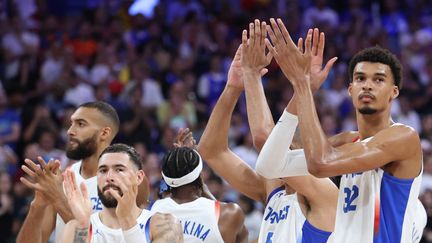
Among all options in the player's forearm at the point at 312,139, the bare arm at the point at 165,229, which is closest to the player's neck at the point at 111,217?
the bare arm at the point at 165,229

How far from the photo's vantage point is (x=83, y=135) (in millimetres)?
7527

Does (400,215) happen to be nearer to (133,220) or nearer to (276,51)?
(276,51)

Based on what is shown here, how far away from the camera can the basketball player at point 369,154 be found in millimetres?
5117

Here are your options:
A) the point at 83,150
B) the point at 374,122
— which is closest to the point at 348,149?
the point at 374,122

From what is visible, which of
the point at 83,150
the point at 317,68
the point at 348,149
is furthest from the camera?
the point at 83,150

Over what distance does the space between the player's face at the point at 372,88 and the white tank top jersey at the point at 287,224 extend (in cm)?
102

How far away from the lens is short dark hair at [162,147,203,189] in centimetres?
669

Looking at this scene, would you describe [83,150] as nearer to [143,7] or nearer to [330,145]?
[330,145]

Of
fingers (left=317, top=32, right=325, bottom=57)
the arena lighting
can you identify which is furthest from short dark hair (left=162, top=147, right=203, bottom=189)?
the arena lighting

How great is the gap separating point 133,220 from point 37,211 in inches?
50.3

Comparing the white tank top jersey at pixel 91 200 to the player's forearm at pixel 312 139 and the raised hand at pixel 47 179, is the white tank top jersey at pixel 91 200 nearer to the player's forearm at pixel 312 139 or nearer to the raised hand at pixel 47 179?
the raised hand at pixel 47 179

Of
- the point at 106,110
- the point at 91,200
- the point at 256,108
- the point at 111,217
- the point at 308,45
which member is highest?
the point at 308,45

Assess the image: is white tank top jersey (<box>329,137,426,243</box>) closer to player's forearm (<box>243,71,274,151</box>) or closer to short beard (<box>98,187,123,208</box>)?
player's forearm (<box>243,71,274,151</box>)

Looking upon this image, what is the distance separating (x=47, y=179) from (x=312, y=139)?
2191 millimetres
